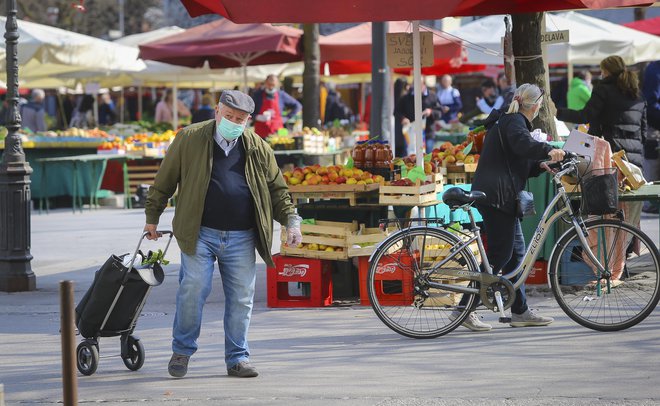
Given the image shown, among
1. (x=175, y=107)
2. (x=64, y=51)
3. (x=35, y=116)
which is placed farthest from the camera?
(x=175, y=107)

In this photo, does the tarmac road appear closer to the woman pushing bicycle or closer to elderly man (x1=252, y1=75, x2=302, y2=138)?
the woman pushing bicycle

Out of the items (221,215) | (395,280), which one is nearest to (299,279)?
(395,280)

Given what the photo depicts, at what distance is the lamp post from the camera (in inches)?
448

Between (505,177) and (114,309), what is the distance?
2.84 meters

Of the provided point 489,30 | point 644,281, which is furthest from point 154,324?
point 489,30

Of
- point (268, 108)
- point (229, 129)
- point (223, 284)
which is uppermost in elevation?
point (268, 108)

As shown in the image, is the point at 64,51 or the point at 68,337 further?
the point at 64,51

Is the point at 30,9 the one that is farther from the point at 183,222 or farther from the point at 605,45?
the point at 183,222

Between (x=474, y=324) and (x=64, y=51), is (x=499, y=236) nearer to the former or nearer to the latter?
(x=474, y=324)

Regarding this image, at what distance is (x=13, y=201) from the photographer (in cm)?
1136

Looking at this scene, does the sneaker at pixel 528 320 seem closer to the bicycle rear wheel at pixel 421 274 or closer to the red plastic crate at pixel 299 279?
the bicycle rear wheel at pixel 421 274

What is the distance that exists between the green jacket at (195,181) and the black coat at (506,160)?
188 centimetres

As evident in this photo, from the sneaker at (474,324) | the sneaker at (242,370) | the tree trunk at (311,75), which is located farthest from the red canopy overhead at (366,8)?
the tree trunk at (311,75)

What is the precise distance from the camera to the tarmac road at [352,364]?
682cm
